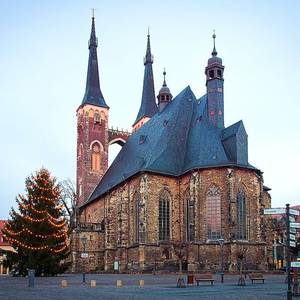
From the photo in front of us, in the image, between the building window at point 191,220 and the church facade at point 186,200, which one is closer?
the church facade at point 186,200

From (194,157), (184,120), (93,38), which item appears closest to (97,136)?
(93,38)

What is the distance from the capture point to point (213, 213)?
140 feet

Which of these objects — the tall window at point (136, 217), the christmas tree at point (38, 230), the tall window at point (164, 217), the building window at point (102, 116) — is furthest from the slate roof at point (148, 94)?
the christmas tree at point (38, 230)

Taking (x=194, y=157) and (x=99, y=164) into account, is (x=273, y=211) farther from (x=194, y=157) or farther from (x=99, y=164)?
(x=99, y=164)

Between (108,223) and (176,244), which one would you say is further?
(108,223)

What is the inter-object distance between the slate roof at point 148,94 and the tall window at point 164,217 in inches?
999

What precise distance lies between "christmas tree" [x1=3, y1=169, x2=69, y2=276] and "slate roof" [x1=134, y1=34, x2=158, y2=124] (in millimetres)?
32936

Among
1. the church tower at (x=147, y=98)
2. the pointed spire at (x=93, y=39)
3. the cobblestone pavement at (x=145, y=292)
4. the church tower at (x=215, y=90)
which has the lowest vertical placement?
the cobblestone pavement at (x=145, y=292)

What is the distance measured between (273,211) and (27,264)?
83.3 ft

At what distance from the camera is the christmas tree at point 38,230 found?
3609 cm

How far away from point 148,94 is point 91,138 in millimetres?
11431

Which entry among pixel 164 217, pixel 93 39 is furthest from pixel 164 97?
pixel 164 217

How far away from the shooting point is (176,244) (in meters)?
44.1

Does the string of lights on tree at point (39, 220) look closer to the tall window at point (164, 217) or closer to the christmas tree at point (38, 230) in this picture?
the christmas tree at point (38, 230)
